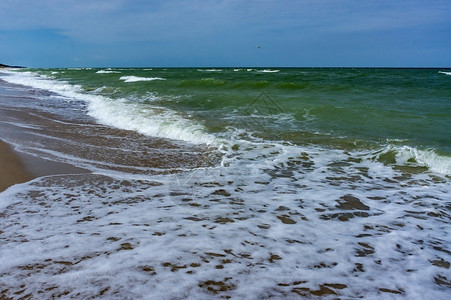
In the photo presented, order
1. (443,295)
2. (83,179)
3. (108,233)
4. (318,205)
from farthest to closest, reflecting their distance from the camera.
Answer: (83,179) < (318,205) < (108,233) < (443,295)

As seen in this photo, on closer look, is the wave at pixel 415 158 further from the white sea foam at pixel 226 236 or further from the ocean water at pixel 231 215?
the white sea foam at pixel 226 236

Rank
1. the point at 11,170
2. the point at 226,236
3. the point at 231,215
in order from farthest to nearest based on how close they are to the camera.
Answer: the point at 11,170, the point at 231,215, the point at 226,236

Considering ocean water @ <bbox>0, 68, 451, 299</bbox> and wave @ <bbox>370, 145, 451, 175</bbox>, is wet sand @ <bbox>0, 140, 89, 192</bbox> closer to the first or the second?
ocean water @ <bbox>0, 68, 451, 299</bbox>

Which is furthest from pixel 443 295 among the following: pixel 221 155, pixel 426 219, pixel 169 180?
pixel 221 155

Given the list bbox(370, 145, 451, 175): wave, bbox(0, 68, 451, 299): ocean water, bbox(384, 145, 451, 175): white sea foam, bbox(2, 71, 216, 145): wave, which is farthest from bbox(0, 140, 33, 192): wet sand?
bbox(384, 145, 451, 175): white sea foam

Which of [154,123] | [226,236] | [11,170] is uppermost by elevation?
[154,123]

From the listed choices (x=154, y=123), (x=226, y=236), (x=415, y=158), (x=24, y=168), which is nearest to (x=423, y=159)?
(x=415, y=158)

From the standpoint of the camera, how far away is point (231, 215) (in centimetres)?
357

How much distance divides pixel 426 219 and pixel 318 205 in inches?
44.8

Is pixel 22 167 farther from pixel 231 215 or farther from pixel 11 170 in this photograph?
pixel 231 215

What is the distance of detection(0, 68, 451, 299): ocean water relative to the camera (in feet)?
7.97

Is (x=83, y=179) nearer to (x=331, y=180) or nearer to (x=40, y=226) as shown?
(x=40, y=226)

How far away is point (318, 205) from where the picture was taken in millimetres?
3943

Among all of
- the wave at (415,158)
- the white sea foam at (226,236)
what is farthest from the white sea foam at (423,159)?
the white sea foam at (226,236)
